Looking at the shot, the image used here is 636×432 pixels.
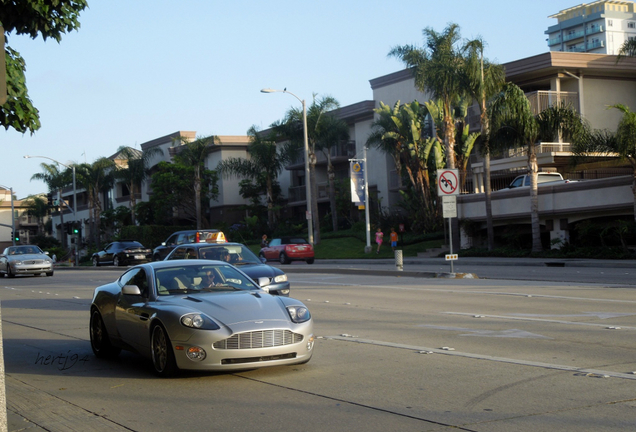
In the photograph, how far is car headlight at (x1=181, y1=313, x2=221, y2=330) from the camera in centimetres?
797

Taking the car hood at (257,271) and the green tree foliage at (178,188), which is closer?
the car hood at (257,271)

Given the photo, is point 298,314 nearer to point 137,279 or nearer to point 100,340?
point 137,279

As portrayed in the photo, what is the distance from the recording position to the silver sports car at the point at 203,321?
312 inches

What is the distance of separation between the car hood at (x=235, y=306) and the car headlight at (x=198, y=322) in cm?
9

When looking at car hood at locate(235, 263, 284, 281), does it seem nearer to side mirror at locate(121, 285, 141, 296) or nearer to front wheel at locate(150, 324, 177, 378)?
side mirror at locate(121, 285, 141, 296)

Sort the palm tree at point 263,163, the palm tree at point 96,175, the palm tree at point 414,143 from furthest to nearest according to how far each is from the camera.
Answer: the palm tree at point 96,175 → the palm tree at point 263,163 → the palm tree at point 414,143

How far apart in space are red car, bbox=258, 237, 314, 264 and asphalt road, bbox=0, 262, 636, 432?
23.2 meters

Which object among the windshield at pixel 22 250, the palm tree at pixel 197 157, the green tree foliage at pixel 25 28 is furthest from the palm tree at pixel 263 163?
the green tree foliage at pixel 25 28

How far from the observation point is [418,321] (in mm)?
12734

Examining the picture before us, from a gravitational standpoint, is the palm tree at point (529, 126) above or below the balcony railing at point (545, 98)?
below

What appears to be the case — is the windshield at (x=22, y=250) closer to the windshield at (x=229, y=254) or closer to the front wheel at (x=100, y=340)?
the windshield at (x=229, y=254)

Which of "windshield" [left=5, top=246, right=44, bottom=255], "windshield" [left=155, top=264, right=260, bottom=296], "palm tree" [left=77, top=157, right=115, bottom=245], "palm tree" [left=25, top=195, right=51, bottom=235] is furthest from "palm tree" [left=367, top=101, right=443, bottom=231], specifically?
"palm tree" [left=25, top=195, right=51, bottom=235]

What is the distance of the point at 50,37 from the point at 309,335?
7350 millimetres

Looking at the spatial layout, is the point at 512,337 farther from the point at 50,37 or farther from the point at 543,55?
the point at 543,55
